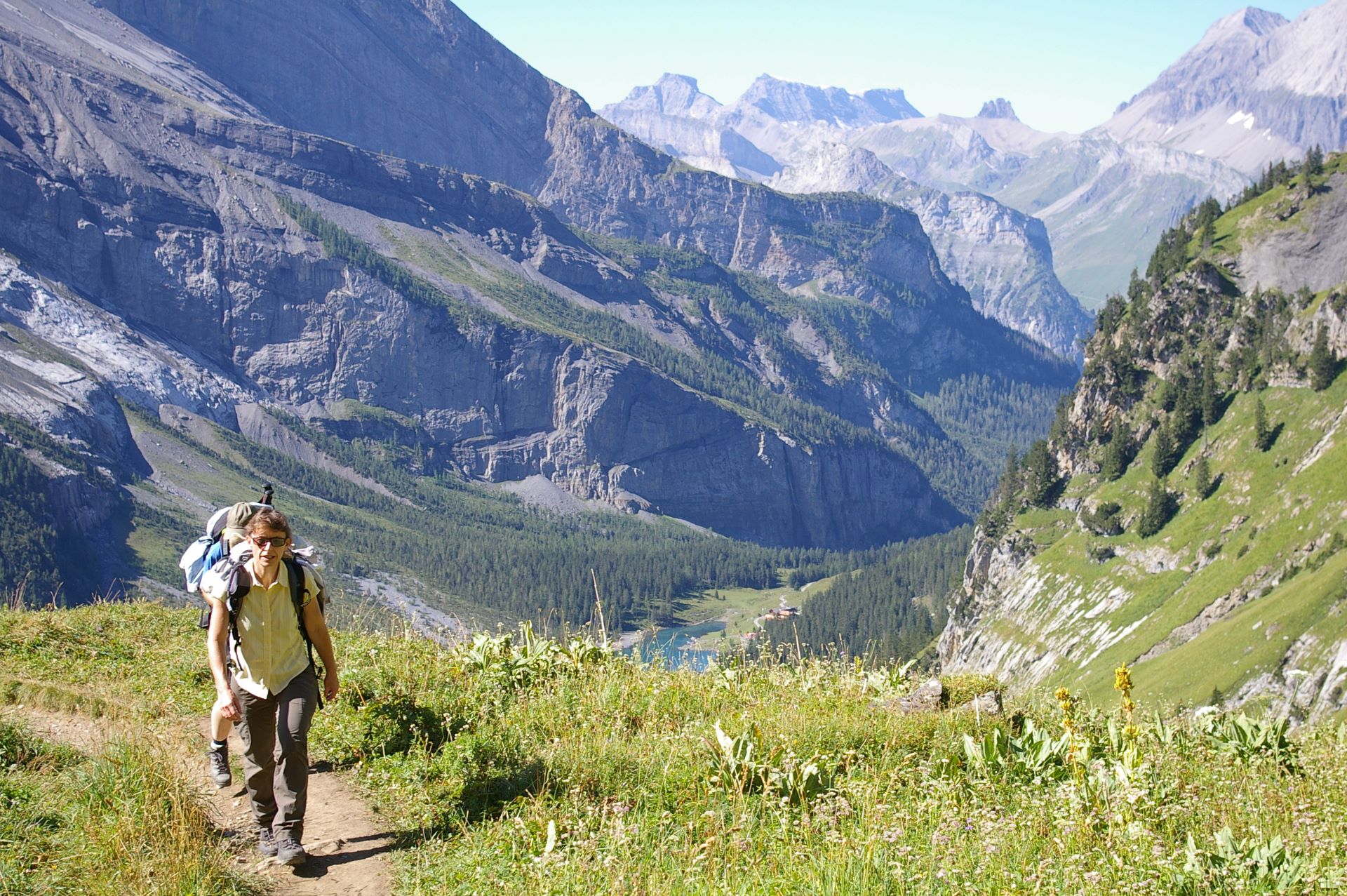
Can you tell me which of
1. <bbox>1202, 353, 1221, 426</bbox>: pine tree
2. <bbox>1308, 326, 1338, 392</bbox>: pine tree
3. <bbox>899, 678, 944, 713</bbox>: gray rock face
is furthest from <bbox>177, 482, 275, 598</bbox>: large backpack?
<bbox>1202, 353, 1221, 426</bbox>: pine tree

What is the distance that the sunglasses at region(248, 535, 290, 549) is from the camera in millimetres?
8914

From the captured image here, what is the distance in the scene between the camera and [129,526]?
19025cm

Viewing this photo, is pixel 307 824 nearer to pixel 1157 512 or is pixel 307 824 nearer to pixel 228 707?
pixel 228 707

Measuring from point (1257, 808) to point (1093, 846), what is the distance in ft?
6.46

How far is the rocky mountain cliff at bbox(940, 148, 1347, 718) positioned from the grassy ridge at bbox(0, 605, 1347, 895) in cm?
5687

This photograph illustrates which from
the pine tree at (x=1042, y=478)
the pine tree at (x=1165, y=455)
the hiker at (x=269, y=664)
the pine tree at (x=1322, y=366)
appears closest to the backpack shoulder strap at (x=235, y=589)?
the hiker at (x=269, y=664)

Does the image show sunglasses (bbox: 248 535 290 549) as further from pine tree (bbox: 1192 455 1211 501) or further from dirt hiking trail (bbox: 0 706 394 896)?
pine tree (bbox: 1192 455 1211 501)

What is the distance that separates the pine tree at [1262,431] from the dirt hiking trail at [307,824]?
12772cm

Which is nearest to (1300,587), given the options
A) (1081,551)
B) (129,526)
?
(1081,551)

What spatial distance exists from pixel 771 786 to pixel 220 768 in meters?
5.56

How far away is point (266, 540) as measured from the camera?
352 inches

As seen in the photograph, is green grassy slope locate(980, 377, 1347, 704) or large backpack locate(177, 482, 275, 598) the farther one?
green grassy slope locate(980, 377, 1347, 704)

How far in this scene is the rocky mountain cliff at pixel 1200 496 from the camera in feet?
250

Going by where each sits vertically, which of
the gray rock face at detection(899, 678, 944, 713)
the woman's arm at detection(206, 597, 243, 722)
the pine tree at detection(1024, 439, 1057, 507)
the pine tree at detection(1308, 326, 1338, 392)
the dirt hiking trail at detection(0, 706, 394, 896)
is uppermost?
the pine tree at detection(1308, 326, 1338, 392)
